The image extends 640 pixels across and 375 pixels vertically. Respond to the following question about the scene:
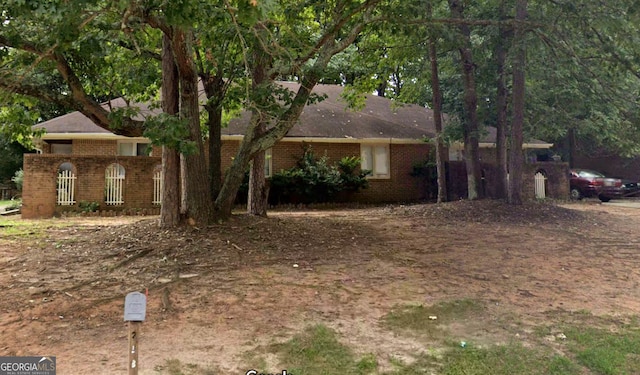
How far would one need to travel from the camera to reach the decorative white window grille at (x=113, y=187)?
14625mm

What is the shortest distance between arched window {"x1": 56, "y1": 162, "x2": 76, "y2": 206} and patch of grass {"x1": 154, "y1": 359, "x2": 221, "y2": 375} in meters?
12.5

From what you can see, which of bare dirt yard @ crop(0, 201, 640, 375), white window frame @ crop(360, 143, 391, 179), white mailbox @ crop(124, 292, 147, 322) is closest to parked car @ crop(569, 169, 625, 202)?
white window frame @ crop(360, 143, 391, 179)

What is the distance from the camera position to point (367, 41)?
1313 centimetres

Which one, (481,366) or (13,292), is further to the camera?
(13,292)

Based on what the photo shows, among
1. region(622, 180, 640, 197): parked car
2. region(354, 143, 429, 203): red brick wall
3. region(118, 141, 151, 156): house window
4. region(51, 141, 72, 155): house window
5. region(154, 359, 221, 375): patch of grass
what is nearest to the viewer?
region(154, 359, 221, 375): patch of grass

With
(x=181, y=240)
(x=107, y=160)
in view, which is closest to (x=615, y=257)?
(x=181, y=240)

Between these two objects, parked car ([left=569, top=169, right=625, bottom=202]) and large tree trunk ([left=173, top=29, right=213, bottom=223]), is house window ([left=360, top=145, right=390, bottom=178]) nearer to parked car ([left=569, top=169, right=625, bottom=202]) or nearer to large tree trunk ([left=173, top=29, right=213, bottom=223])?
parked car ([left=569, top=169, right=625, bottom=202])

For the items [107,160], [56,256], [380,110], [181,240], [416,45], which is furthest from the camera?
[380,110]

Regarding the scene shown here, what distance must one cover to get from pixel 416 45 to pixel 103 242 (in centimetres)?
966

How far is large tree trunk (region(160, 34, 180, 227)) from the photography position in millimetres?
9062

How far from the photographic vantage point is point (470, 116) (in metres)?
14.9

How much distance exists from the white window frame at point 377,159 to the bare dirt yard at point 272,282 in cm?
842

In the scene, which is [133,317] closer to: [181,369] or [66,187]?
[181,369]

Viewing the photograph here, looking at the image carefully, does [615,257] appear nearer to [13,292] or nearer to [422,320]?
[422,320]
